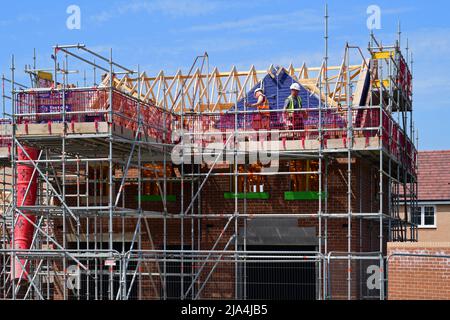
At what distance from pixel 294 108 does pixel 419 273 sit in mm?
8122

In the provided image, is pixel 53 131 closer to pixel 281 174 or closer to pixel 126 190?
pixel 126 190

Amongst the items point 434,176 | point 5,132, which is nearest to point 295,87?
point 5,132

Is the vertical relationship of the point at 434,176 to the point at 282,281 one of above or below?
above

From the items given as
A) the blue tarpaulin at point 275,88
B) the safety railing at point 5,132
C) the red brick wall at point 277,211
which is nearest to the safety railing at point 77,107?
the safety railing at point 5,132

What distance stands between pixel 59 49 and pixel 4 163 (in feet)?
20.0

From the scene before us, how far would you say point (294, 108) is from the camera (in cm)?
2820

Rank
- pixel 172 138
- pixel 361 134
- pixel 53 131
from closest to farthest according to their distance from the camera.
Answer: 1. pixel 53 131
2. pixel 361 134
3. pixel 172 138

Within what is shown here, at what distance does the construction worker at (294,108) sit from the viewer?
27953 millimetres

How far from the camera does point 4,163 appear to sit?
30.3 meters

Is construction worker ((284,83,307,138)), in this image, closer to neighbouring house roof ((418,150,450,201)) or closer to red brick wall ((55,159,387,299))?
red brick wall ((55,159,387,299))

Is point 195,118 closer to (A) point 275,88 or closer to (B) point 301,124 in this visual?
(A) point 275,88

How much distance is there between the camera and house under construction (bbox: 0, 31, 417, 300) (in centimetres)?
2627
